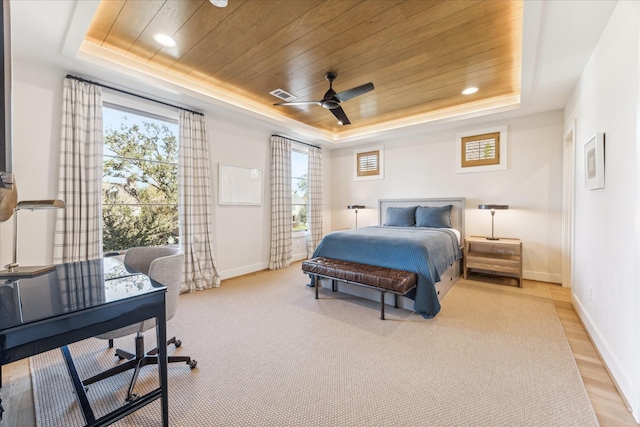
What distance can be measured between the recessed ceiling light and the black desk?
89.6 inches

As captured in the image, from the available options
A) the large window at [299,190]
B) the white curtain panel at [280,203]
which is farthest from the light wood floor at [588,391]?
the large window at [299,190]

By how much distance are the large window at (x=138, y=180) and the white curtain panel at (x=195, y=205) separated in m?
0.22

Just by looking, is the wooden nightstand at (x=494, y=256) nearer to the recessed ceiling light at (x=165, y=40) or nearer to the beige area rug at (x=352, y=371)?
the beige area rug at (x=352, y=371)

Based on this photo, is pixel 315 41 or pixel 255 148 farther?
pixel 255 148

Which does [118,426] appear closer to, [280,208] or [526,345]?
[526,345]

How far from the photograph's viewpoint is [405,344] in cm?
235

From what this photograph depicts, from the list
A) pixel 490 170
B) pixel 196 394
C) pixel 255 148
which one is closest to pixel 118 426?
pixel 196 394

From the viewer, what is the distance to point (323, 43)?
2.65m

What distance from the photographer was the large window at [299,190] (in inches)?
229

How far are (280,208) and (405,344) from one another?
3.46 metres

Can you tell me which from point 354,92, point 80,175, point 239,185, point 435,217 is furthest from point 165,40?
point 435,217

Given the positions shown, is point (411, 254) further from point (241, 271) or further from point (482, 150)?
point (241, 271)

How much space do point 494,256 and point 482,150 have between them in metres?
1.86

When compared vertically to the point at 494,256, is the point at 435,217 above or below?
above
